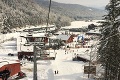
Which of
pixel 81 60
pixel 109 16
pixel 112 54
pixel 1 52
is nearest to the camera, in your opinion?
Result: pixel 112 54

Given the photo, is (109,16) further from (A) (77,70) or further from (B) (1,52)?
(B) (1,52)

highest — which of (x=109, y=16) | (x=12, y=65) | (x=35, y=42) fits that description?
(x=109, y=16)

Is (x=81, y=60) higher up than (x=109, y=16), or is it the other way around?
(x=109, y=16)

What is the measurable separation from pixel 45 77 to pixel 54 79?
1746 mm

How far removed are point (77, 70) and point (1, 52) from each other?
84.9 feet

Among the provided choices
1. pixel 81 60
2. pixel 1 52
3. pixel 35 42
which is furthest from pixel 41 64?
pixel 35 42

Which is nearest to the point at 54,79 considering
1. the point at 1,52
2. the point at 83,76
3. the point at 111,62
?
the point at 83,76

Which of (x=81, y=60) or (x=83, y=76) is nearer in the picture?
(x=83, y=76)

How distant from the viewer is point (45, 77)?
37.1 meters

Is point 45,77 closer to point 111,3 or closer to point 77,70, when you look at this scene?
point 77,70

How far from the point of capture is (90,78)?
3684cm

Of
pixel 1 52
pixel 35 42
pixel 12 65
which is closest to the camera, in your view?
pixel 35 42

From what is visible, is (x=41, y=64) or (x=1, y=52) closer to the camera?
(x=41, y=64)

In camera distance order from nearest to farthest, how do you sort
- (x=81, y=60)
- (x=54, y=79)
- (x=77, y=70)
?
(x=54, y=79)
(x=77, y=70)
(x=81, y=60)
